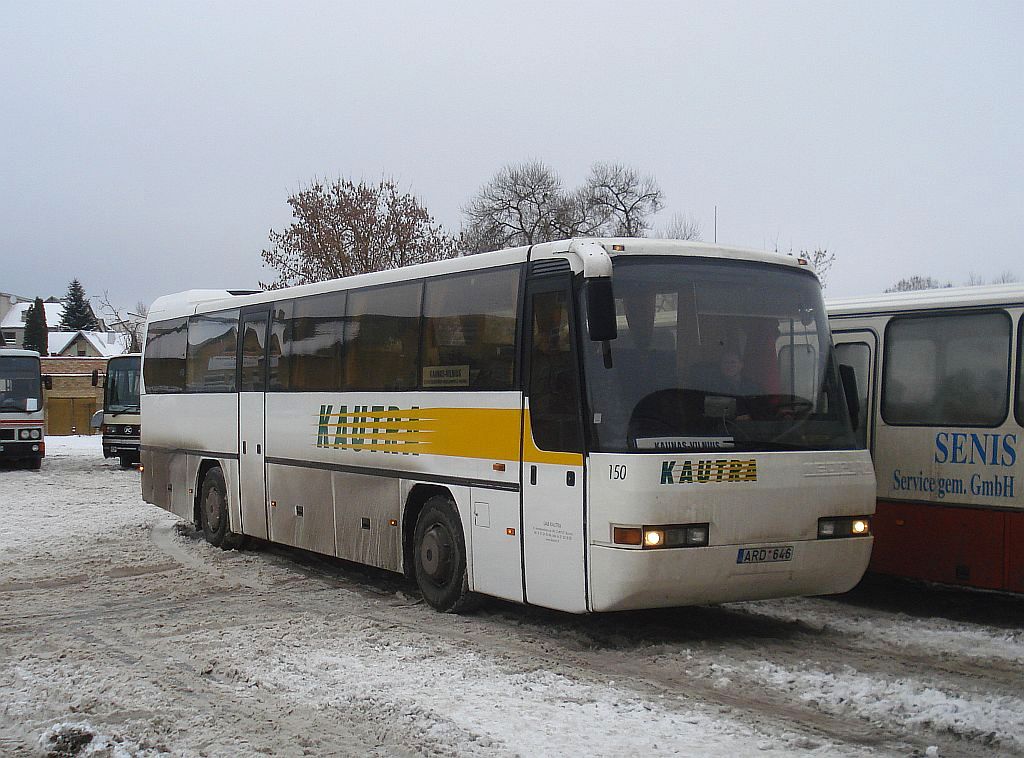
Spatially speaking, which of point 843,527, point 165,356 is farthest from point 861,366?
point 165,356

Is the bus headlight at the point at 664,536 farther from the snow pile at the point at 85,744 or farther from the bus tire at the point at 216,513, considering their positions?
the bus tire at the point at 216,513

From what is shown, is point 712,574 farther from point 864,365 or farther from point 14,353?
point 14,353

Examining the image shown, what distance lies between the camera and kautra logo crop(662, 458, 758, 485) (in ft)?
27.2

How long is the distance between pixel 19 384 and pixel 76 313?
4269 inches

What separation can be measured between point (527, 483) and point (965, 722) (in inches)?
141

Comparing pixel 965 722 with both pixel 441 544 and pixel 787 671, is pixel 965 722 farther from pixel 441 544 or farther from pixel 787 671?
pixel 441 544

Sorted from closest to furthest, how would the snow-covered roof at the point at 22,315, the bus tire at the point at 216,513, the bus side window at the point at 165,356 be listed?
the bus tire at the point at 216,513 → the bus side window at the point at 165,356 → the snow-covered roof at the point at 22,315

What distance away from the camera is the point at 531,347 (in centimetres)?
922

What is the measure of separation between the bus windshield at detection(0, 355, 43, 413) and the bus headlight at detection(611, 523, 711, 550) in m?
24.6

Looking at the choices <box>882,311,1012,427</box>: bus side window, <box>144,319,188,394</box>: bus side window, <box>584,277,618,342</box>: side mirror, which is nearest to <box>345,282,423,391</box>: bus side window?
<box>584,277,618,342</box>: side mirror

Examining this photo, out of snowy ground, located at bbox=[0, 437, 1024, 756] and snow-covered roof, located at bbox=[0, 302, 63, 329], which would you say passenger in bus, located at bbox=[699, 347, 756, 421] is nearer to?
snowy ground, located at bbox=[0, 437, 1024, 756]

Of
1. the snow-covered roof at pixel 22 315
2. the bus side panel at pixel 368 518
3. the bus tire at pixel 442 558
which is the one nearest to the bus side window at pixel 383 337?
the bus side panel at pixel 368 518

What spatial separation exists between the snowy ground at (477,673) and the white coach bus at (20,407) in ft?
58.6

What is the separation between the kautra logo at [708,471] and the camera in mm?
8297
